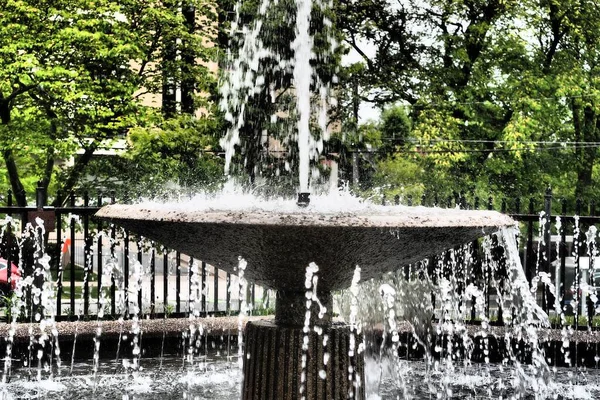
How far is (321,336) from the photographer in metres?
4.33

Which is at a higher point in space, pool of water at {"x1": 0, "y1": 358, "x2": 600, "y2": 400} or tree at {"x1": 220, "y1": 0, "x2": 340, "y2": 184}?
tree at {"x1": 220, "y1": 0, "x2": 340, "y2": 184}

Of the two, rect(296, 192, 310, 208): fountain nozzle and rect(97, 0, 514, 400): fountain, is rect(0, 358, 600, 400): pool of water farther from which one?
rect(296, 192, 310, 208): fountain nozzle

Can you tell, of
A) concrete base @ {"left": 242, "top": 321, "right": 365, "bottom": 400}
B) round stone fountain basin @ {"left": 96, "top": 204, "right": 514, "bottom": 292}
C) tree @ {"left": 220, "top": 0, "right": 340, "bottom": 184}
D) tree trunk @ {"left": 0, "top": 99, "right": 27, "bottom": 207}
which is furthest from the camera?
tree @ {"left": 220, "top": 0, "right": 340, "bottom": 184}

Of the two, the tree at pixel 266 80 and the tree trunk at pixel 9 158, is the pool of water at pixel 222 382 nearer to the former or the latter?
the tree at pixel 266 80

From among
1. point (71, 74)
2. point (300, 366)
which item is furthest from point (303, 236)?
point (71, 74)

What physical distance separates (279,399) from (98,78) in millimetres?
14219

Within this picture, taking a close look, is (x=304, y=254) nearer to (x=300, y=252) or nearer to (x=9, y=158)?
(x=300, y=252)

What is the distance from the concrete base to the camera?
14.0 feet

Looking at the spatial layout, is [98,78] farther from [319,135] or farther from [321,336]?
[321,336]

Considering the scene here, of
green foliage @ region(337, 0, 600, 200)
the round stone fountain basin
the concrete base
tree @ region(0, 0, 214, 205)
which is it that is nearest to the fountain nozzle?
the round stone fountain basin

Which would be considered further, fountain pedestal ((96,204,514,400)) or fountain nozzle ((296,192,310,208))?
fountain nozzle ((296,192,310,208))

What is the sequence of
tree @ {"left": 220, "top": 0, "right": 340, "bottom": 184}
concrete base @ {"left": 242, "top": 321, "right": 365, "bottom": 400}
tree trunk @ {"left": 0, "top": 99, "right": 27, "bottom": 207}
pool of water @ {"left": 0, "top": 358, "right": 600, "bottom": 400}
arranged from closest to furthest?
concrete base @ {"left": 242, "top": 321, "right": 365, "bottom": 400}, pool of water @ {"left": 0, "top": 358, "right": 600, "bottom": 400}, tree trunk @ {"left": 0, "top": 99, "right": 27, "bottom": 207}, tree @ {"left": 220, "top": 0, "right": 340, "bottom": 184}

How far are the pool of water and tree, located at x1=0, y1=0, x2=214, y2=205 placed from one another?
895 cm

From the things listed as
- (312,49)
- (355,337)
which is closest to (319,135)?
(312,49)
